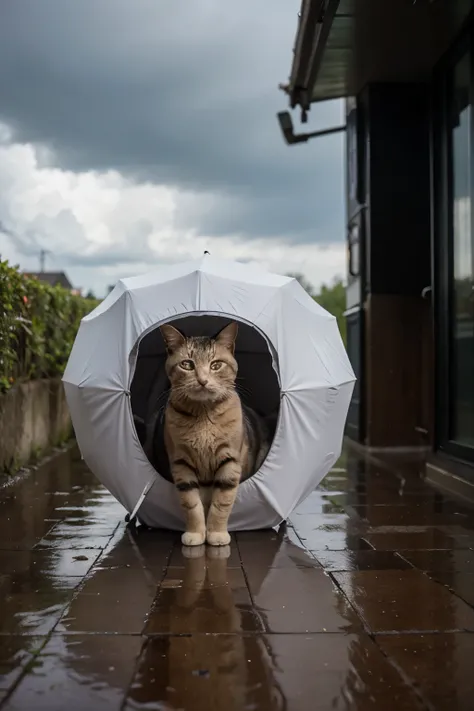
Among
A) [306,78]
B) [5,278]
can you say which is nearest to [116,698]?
[5,278]

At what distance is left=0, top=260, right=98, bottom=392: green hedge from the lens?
19.0 ft

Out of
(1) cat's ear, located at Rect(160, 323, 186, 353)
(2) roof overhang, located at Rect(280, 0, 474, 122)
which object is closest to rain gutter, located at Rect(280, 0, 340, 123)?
(2) roof overhang, located at Rect(280, 0, 474, 122)

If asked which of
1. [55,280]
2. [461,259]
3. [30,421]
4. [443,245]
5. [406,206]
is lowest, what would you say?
[30,421]

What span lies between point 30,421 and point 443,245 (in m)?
3.99

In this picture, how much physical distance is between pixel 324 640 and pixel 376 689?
0.41m

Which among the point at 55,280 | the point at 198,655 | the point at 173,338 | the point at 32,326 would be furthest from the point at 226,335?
the point at 55,280

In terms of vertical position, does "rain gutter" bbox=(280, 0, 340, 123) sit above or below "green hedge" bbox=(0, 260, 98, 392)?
above

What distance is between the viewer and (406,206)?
826cm

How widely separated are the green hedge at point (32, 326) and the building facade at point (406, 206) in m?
3.23

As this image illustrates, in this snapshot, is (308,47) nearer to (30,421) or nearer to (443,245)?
(443,245)

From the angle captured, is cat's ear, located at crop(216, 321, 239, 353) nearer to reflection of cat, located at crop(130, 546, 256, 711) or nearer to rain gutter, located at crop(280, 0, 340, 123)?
reflection of cat, located at crop(130, 546, 256, 711)

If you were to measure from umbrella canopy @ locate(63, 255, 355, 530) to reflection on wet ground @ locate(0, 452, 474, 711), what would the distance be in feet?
0.96

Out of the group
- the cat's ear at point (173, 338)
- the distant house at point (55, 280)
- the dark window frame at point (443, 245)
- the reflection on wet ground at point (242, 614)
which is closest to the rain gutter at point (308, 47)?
the dark window frame at point (443, 245)

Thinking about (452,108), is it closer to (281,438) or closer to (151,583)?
(281,438)
